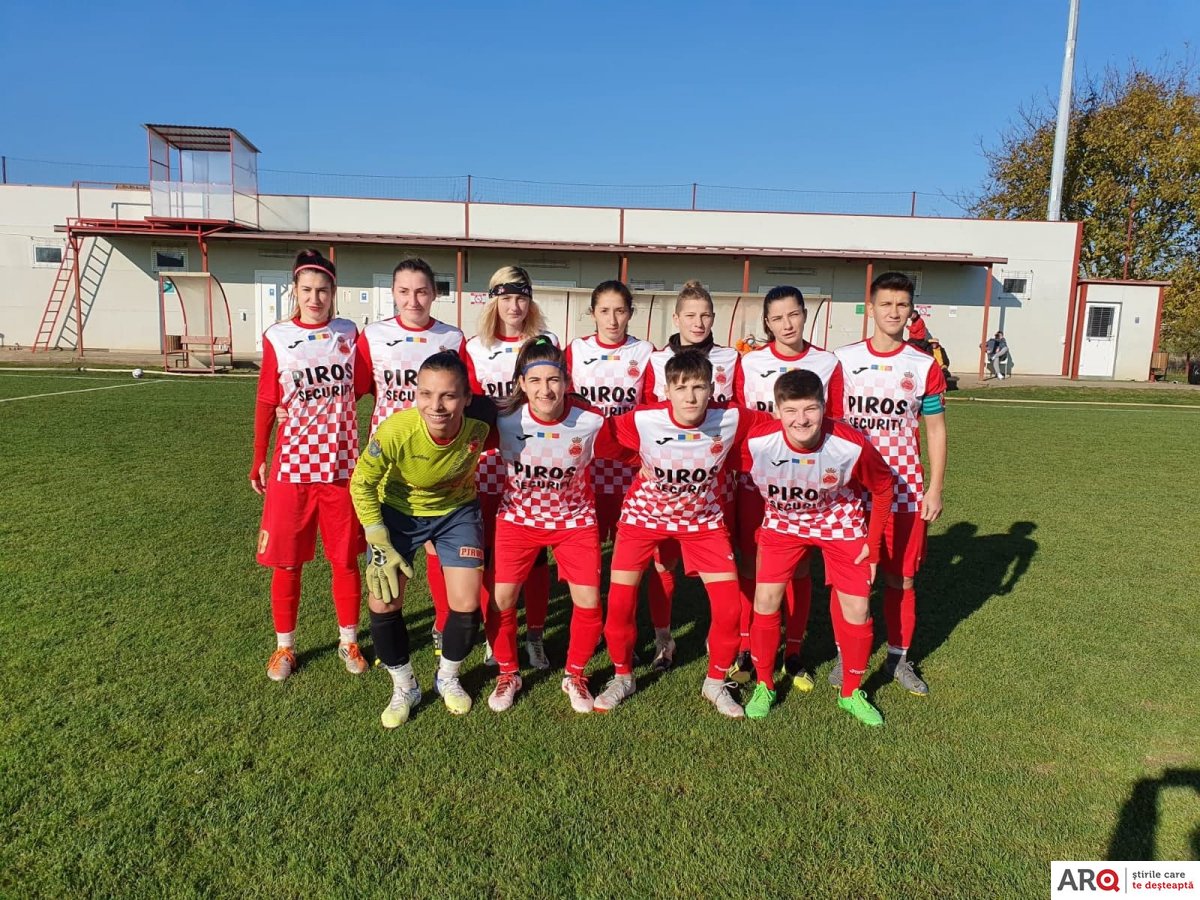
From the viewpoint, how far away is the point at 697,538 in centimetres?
347

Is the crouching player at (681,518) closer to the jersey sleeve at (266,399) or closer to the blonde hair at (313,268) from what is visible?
the blonde hair at (313,268)

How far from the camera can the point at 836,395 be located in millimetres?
3721

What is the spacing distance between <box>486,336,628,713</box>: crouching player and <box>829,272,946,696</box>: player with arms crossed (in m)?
1.25

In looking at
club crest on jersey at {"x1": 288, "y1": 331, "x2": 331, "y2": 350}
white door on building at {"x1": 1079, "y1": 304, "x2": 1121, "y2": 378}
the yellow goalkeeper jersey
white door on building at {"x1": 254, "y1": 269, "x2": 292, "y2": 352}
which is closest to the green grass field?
→ the yellow goalkeeper jersey

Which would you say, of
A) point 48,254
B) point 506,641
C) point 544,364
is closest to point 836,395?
point 544,364

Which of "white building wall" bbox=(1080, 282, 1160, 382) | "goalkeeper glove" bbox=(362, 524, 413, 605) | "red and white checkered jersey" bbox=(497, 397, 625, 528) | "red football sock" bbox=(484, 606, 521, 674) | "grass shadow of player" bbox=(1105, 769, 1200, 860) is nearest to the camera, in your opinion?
Result: "grass shadow of player" bbox=(1105, 769, 1200, 860)

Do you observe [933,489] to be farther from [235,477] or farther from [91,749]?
[235,477]

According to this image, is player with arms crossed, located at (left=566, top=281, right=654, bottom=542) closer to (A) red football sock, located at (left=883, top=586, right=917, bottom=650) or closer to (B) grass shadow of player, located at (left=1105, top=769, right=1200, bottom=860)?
(A) red football sock, located at (left=883, top=586, right=917, bottom=650)

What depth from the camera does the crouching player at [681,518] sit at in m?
3.38

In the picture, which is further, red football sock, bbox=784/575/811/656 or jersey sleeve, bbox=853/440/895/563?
red football sock, bbox=784/575/811/656

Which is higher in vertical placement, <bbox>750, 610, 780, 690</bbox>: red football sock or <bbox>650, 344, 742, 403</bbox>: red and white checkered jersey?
<bbox>650, 344, 742, 403</bbox>: red and white checkered jersey

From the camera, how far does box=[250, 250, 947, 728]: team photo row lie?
332 cm

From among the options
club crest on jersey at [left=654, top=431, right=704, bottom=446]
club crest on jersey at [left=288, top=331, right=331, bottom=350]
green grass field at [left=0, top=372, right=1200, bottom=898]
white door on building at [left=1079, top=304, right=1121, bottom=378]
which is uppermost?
white door on building at [left=1079, top=304, right=1121, bottom=378]

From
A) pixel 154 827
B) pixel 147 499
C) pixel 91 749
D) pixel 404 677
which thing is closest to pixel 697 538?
pixel 404 677
